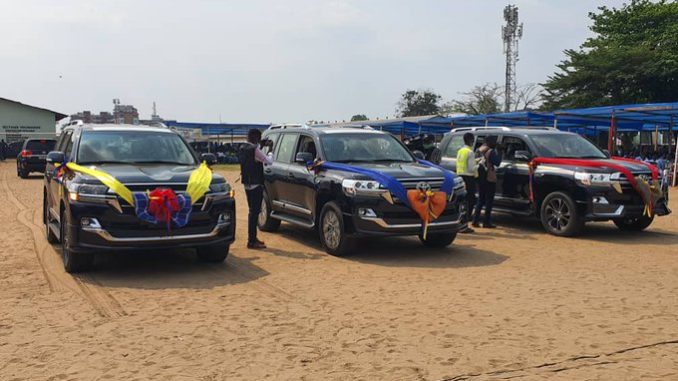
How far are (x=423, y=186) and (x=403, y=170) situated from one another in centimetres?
43

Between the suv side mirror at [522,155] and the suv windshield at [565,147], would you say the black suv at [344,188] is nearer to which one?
the suv side mirror at [522,155]

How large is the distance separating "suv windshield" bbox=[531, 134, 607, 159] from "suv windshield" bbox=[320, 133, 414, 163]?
2878 millimetres

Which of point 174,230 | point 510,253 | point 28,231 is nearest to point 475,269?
point 510,253

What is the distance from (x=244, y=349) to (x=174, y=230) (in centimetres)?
276

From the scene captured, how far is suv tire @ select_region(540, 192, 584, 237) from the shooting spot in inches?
409

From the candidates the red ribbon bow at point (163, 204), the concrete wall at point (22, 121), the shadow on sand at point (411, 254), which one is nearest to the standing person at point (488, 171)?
the shadow on sand at point (411, 254)

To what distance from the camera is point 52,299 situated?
21.2 feet

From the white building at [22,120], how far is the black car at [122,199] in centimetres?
4484

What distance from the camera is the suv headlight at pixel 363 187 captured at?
331 inches

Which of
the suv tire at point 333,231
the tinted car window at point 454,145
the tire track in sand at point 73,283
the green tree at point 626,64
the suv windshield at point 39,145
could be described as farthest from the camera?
the green tree at point 626,64

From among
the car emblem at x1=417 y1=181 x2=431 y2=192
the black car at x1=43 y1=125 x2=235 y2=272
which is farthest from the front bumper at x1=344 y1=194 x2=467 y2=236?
the black car at x1=43 y1=125 x2=235 y2=272

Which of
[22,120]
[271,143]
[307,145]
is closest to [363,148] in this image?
[307,145]

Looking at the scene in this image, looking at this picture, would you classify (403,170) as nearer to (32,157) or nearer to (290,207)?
(290,207)

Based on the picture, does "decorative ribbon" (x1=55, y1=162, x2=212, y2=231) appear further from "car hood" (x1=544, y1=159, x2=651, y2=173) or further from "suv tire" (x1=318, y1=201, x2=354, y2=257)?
"car hood" (x1=544, y1=159, x2=651, y2=173)
